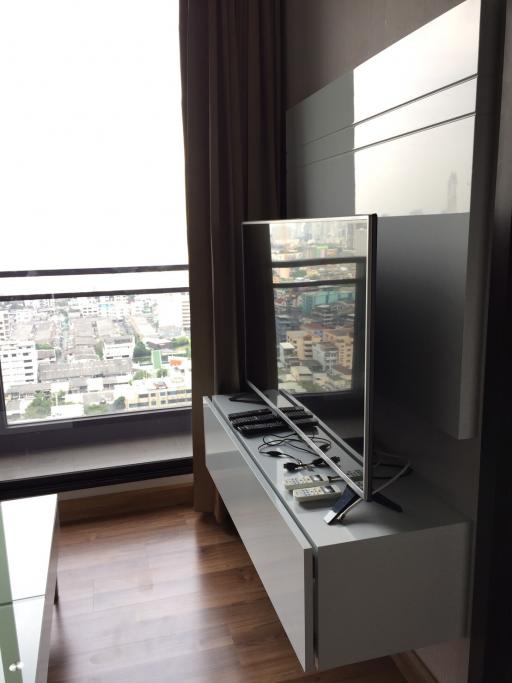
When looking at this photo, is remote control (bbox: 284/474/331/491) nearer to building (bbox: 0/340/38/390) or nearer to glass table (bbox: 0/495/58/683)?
glass table (bbox: 0/495/58/683)

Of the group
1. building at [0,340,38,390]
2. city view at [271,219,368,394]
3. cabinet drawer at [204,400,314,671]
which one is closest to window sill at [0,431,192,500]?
building at [0,340,38,390]

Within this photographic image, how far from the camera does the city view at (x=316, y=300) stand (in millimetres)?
1634

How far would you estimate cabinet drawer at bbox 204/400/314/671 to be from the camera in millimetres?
1560

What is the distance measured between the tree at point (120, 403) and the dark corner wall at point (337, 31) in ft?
5.72

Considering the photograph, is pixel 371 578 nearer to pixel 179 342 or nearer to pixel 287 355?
pixel 287 355

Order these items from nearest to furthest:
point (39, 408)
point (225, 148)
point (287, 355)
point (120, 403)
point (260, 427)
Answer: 1. point (287, 355)
2. point (260, 427)
3. point (225, 148)
4. point (39, 408)
5. point (120, 403)

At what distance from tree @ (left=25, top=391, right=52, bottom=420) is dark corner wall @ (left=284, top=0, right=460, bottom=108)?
1928mm

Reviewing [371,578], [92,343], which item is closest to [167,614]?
[371,578]

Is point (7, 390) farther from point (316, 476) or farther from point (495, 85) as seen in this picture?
point (495, 85)

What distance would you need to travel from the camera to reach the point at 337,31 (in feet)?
7.35

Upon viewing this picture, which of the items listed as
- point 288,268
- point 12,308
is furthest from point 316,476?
point 12,308

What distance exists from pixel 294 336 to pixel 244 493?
22.9 inches

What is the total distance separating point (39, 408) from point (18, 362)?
0.27 m

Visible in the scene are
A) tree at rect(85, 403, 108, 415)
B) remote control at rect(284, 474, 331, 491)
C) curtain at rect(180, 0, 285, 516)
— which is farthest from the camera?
tree at rect(85, 403, 108, 415)
